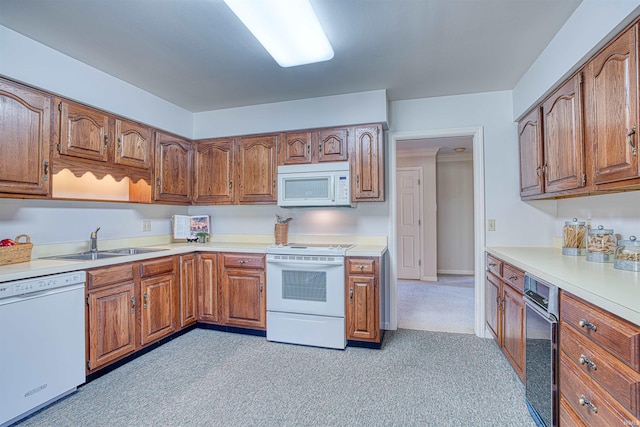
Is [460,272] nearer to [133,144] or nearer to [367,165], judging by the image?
[367,165]

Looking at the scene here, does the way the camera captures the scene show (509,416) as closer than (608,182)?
No

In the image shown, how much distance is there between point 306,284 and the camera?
2785mm

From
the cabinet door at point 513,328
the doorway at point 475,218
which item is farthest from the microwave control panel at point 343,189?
the cabinet door at point 513,328

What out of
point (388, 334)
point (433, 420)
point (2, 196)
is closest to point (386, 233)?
point (388, 334)

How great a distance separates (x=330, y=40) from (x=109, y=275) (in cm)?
232

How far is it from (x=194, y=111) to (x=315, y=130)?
1.49 metres

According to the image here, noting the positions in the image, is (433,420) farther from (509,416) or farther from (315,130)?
(315,130)

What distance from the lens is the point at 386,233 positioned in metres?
3.21

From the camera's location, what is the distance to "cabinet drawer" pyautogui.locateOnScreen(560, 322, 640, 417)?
3.22 ft

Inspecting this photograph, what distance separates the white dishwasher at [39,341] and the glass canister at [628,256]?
10.6ft

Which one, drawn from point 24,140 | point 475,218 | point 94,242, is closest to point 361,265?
point 475,218

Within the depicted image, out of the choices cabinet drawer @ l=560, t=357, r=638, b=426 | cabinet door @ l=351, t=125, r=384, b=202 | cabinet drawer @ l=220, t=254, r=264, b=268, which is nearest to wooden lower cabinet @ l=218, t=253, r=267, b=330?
cabinet drawer @ l=220, t=254, r=264, b=268

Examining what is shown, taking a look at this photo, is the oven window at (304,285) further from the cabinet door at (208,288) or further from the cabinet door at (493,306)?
the cabinet door at (493,306)

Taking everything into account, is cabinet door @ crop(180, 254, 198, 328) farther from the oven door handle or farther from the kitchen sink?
the oven door handle
